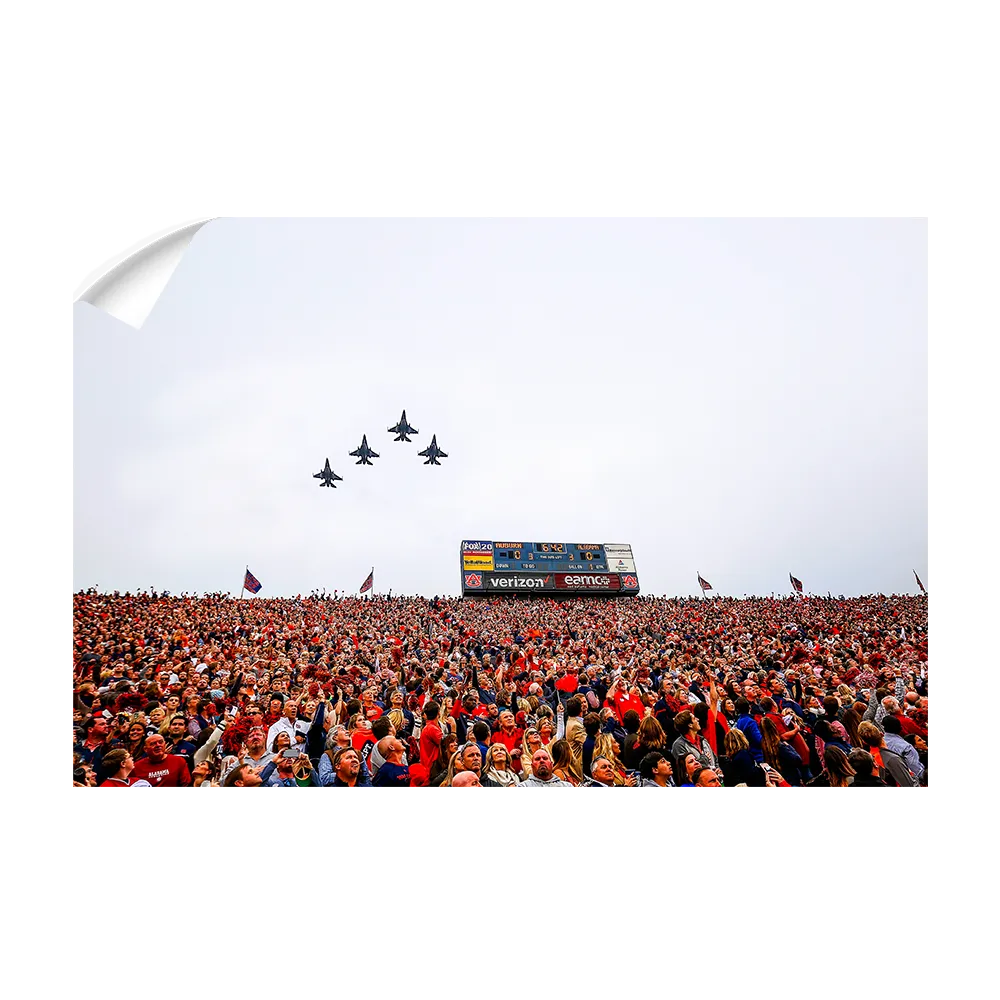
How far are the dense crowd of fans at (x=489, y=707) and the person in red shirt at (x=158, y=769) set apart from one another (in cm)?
2

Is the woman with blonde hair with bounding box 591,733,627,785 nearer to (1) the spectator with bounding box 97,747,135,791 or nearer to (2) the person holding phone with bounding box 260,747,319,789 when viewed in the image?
(2) the person holding phone with bounding box 260,747,319,789

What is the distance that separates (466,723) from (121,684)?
5.84 meters

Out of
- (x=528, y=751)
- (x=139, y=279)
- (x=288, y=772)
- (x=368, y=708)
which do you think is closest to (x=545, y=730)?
(x=528, y=751)

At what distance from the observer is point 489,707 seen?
8.80 meters

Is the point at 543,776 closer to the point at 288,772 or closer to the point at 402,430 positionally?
the point at 288,772

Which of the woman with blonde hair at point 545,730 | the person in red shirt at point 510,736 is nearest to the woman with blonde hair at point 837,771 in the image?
the woman with blonde hair at point 545,730

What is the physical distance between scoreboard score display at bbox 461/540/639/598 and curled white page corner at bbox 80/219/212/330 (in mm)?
38248

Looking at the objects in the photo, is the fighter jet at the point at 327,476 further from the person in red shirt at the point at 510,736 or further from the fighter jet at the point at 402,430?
the person in red shirt at the point at 510,736

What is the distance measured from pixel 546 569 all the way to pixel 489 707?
35.0 meters

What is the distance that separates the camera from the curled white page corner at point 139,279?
12.6 ft

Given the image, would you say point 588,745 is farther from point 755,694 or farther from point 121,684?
point 121,684

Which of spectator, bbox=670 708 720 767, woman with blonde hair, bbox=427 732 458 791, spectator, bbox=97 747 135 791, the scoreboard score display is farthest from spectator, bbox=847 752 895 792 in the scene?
the scoreboard score display
